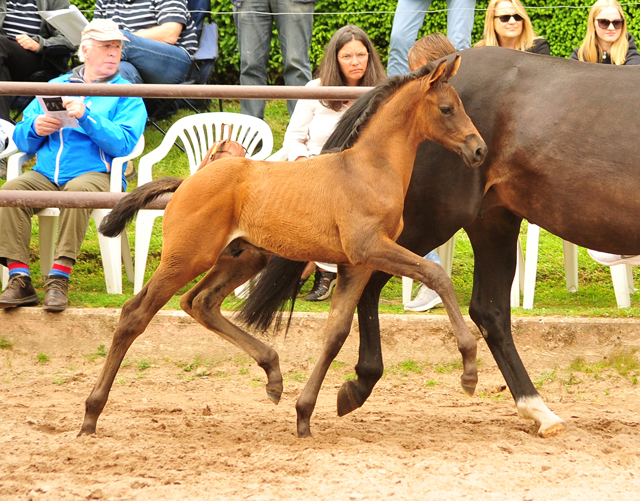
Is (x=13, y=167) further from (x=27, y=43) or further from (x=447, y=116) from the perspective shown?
(x=447, y=116)

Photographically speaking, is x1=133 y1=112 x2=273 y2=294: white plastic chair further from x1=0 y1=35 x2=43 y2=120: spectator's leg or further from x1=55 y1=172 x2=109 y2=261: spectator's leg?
x1=0 y1=35 x2=43 y2=120: spectator's leg

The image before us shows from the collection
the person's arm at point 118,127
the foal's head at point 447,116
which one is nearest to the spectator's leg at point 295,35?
the person's arm at point 118,127

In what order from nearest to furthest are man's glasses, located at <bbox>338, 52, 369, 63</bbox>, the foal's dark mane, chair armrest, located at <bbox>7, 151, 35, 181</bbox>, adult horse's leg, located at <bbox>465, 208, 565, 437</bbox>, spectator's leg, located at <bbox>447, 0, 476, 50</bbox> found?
the foal's dark mane < adult horse's leg, located at <bbox>465, 208, 565, 437</bbox> < man's glasses, located at <bbox>338, 52, 369, 63</bbox> < chair armrest, located at <bbox>7, 151, 35, 181</bbox> < spectator's leg, located at <bbox>447, 0, 476, 50</bbox>

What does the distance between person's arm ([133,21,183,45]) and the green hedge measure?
106 cm

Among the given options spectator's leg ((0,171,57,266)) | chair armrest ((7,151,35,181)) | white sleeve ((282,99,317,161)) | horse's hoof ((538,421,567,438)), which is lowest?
horse's hoof ((538,421,567,438))

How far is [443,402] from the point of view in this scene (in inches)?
173

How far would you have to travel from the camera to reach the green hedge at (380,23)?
8.36 meters

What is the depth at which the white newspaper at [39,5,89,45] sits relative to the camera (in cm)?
704

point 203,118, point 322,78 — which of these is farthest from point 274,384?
point 203,118

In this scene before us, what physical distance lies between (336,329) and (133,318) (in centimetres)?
90

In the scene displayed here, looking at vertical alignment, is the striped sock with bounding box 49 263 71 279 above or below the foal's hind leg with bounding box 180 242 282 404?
below

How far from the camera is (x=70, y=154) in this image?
5441 millimetres

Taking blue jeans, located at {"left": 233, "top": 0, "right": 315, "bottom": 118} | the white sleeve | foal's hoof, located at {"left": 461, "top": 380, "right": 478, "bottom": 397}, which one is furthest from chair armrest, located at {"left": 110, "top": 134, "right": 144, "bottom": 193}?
foal's hoof, located at {"left": 461, "top": 380, "right": 478, "bottom": 397}

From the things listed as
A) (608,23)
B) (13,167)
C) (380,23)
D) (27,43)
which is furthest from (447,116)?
(380,23)
